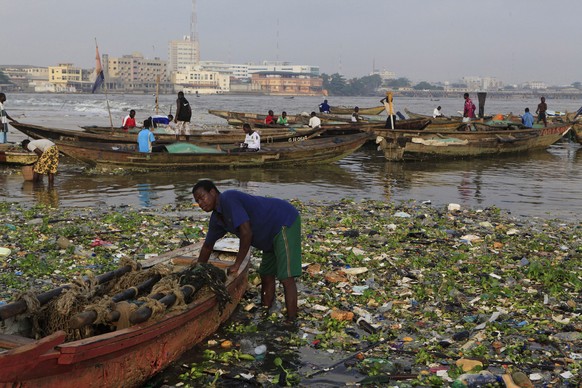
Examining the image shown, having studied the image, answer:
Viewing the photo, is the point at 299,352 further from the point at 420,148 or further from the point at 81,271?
the point at 420,148

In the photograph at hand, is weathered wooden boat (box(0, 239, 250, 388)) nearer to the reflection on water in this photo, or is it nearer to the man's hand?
the man's hand

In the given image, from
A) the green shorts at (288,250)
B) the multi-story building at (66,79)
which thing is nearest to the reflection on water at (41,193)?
the green shorts at (288,250)

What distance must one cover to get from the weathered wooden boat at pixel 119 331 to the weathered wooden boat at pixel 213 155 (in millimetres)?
10685

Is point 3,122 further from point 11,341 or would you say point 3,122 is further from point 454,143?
point 11,341

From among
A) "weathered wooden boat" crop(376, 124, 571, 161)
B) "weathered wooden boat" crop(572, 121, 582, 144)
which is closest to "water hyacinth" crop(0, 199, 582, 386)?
"weathered wooden boat" crop(376, 124, 571, 161)

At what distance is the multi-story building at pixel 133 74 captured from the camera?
519 ft

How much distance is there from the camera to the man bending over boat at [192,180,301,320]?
552cm

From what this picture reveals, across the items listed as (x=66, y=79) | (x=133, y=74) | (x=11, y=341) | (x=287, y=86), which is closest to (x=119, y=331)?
(x=11, y=341)

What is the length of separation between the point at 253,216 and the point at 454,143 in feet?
55.9

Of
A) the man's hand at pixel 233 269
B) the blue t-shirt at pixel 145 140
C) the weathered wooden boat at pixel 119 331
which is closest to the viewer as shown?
the weathered wooden boat at pixel 119 331

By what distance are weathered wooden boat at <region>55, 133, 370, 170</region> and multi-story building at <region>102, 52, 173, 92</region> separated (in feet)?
468

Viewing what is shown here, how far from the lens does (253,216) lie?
18.8 ft

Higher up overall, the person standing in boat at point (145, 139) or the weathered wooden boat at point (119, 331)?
the person standing in boat at point (145, 139)

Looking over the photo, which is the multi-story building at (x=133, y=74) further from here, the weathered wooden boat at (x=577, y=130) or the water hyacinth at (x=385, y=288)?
the water hyacinth at (x=385, y=288)
